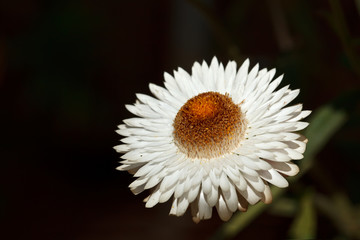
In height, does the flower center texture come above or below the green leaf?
above

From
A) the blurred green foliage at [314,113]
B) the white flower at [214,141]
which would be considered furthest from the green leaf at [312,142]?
the white flower at [214,141]

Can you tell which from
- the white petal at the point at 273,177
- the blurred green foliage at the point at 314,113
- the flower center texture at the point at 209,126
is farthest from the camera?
the blurred green foliage at the point at 314,113

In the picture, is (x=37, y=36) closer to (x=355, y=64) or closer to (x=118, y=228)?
(x=118, y=228)

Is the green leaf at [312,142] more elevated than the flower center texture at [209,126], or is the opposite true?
the flower center texture at [209,126]

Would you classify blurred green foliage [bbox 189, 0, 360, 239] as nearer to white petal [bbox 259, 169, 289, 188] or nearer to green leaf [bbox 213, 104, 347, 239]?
green leaf [bbox 213, 104, 347, 239]

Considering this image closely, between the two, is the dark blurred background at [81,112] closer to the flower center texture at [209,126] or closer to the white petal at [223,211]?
the flower center texture at [209,126]

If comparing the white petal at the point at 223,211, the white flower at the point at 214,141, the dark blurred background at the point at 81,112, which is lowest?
the white petal at the point at 223,211

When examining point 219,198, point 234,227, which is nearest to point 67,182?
point 234,227

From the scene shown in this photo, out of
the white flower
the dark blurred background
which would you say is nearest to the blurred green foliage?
the white flower
